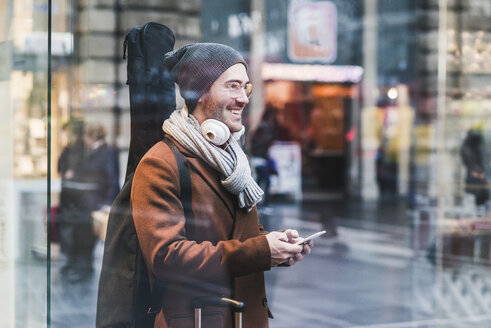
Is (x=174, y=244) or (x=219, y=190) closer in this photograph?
(x=174, y=244)

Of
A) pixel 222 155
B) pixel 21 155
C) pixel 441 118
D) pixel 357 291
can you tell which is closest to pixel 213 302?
pixel 222 155

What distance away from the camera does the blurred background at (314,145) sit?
3.13m

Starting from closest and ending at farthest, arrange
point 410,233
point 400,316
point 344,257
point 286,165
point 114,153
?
point 400,316
point 114,153
point 344,257
point 410,233
point 286,165

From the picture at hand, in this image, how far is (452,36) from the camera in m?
7.63

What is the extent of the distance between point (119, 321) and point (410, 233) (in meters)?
9.61

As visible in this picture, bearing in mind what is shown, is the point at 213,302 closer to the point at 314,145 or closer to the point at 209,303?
the point at 209,303

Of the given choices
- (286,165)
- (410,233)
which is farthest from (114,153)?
(286,165)

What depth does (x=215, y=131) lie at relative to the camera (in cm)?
210

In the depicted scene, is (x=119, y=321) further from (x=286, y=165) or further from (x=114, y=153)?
(x=286, y=165)

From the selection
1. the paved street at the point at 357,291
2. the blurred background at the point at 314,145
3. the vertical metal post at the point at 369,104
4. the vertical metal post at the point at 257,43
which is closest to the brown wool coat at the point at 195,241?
the blurred background at the point at 314,145

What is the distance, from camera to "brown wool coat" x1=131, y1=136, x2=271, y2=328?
2039mm

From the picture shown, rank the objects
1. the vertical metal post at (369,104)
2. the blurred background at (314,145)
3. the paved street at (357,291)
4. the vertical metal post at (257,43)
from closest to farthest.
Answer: the blurred background at (314,145)
the paved street at (357,291)
the vertical metal post at (257,43)
the vertical metal post at (369,104)

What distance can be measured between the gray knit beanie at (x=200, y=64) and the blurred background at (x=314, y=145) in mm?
358

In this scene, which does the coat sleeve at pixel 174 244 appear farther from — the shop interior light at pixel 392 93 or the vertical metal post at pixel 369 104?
the shop interior light at pixel 392 93
